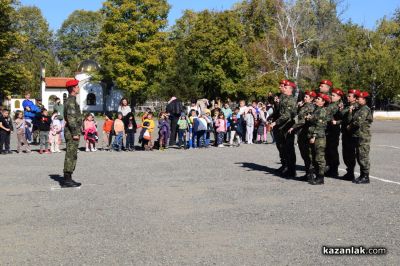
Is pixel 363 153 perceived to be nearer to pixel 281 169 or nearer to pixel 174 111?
pixel 281 169

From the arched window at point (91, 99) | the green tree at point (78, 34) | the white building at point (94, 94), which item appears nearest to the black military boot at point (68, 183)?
the white building at point (94, 94)

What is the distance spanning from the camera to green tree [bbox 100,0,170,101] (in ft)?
192

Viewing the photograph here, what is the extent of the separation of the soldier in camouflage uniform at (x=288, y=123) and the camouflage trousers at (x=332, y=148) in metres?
0.77

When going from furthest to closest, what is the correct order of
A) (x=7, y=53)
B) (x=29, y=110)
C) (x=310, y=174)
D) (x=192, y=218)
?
(x=7, y=53) → (x=29, y=110) → (x=310, y=174) → (x=192, y=218)

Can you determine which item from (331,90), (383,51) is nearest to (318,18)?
(383,51)

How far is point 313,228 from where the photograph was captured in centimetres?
705

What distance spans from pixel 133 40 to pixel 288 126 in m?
49.2

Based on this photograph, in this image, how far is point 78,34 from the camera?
10200cm

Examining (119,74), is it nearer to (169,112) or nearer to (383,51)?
(383,51)

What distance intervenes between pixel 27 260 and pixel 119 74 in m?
55.1

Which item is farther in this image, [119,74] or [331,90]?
[119,74]

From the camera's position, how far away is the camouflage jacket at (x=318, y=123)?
36.2ft

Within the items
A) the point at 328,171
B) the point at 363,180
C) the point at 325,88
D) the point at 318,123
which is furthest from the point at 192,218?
the point at 328,171

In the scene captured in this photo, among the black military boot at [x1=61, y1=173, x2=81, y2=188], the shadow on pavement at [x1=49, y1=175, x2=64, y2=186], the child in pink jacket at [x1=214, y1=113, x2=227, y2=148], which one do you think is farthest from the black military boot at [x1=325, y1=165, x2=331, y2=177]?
the child in pink jacket at [x1=214, y1=113, x2=227, y2=148]
